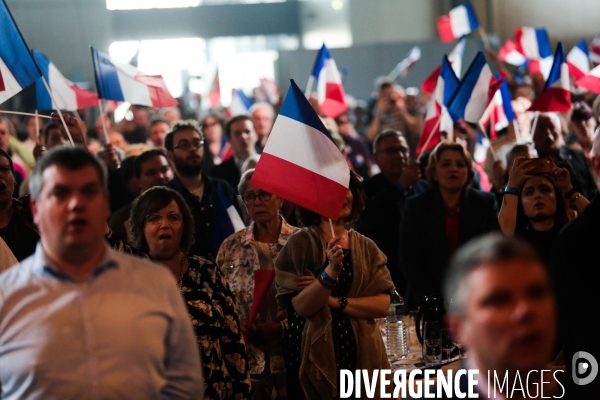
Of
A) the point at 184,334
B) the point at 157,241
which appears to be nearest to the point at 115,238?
the point at 157,241

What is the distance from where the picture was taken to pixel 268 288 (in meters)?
4.87

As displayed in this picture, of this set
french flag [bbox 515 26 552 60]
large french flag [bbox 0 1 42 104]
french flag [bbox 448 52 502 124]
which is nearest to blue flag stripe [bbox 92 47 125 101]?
large french flag [bbox 0 1 42 104]

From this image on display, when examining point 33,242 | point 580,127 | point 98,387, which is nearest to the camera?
point 98,387

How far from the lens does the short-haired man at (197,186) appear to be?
6207 mm

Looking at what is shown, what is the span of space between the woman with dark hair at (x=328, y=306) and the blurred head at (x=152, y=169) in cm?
225

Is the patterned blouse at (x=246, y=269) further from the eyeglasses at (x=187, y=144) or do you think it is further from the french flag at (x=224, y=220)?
the eyeglasses at (x=187, y=144)

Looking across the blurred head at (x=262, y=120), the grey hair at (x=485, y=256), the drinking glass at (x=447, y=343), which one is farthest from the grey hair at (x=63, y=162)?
the blurred head at (x=262, y=120)

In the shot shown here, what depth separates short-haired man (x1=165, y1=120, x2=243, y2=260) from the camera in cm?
621

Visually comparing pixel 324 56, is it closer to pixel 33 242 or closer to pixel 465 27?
pixel 465 27

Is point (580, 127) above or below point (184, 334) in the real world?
above

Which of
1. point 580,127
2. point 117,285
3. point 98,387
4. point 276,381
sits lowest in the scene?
point 276,381

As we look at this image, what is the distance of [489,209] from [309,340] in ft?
6.66

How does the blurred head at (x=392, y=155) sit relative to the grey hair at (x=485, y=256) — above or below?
above

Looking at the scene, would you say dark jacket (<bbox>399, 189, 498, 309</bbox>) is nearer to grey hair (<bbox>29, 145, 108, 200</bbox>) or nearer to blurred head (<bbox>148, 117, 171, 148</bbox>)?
grey hair (<bbox>29, 145, 108, 200</bbox>)
